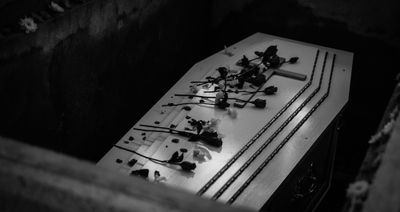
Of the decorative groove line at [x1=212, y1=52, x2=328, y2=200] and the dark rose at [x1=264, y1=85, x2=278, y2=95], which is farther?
the dark rose at [x1=264, y1=85, x2=278, y2=95]

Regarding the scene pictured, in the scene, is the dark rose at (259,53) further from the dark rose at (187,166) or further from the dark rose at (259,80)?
the dark rose at (187,166)

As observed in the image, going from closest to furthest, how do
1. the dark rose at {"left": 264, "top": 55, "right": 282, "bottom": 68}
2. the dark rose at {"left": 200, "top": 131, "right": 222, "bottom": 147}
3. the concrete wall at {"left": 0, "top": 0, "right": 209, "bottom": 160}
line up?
the concrete wall at {"left": 0, "top": 0, "right": 209, "bottom": 160} < the dark rose at {"left": 200, "top": 131, "right": 222, "bottom": 147} < the dark rose at {"left": 264, "top": 55, "right": 282, "bottom": 68}

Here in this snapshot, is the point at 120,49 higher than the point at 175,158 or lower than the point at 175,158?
higher

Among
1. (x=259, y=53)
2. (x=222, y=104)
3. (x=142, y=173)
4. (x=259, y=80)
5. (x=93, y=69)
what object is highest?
(x=259, y=53)

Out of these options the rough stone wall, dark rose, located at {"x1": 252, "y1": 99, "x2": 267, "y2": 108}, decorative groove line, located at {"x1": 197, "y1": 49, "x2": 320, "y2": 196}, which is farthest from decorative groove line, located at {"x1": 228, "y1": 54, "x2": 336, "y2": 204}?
the rough stone wall

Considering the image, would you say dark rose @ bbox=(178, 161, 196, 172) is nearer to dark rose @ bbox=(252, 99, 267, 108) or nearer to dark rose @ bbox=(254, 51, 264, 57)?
dark rose @ bbox=(252, 99, 267, 108)

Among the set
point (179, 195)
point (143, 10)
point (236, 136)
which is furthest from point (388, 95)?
point (179, 195)

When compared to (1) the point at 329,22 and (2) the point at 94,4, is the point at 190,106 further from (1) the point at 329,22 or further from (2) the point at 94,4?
(1) the point at 329,22

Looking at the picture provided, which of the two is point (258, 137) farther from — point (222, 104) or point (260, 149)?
point (222, 104)

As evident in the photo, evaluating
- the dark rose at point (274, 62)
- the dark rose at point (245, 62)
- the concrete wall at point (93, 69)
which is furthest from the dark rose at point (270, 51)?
the concrete wall at point (93, 69)

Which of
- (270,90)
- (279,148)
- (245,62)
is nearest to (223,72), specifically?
(245,62)

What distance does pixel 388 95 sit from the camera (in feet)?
16.9

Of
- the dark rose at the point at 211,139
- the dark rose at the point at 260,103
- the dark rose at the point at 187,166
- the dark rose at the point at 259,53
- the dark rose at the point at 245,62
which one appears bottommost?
the dark rose at the point at 187,166

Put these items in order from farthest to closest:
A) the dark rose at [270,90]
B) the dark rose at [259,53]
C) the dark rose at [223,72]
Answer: the dark rose at [259,53] → the dark rose at [223,72] → the dark rose at [270,90]
